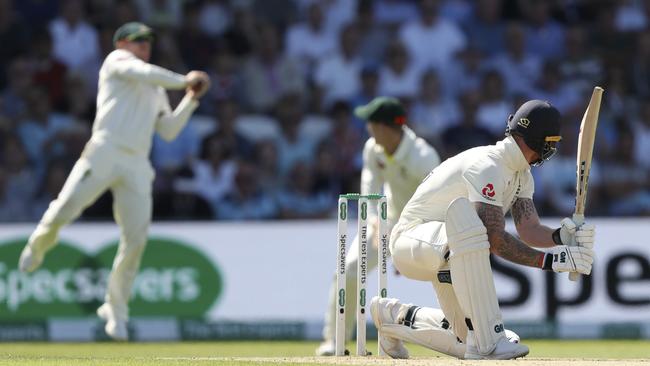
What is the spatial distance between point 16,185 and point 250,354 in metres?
3.98

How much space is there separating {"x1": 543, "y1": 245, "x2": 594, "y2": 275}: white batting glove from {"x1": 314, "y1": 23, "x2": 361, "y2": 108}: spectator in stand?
7.25 meters

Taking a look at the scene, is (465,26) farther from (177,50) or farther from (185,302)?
(185,302)

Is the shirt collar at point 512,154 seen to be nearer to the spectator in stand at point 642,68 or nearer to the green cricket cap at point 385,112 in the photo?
the green cricket cap at point 385,112

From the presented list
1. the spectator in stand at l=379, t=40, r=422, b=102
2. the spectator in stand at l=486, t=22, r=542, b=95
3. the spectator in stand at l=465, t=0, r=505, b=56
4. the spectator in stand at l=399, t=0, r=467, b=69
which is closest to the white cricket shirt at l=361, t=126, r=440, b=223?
the spectator in stand at l=379, t=40, r=422, b=102

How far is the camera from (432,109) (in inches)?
526

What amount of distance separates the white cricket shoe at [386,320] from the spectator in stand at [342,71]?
661cm

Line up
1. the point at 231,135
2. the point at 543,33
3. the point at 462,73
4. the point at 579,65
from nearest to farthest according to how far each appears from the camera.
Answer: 1. the point at 231,135
2. the point at 462,73
3. the point at 579,65
4. the point at 543,33

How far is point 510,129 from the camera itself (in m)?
6.59

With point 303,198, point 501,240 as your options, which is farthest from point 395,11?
point 501,240

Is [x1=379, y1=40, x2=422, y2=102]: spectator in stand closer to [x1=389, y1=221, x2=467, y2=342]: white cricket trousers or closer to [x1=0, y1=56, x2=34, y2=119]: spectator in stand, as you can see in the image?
[x1=0, y1=56, x2=34, y2=119]: spectator in stand

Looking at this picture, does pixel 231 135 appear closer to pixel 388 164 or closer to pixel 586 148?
pixel 388 164

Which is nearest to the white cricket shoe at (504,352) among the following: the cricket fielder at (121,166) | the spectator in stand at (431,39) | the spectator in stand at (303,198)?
the cricket fielder at (121,166)

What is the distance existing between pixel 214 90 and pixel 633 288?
4.55m

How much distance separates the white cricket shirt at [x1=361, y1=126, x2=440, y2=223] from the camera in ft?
28.7
